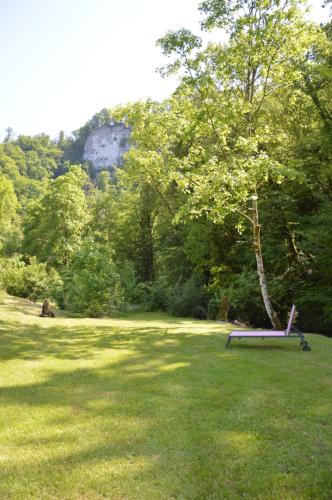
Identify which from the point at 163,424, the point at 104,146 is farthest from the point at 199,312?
the point at 104,146

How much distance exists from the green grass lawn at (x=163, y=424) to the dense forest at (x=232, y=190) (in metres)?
4.90

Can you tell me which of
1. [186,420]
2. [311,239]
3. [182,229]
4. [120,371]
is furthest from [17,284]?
[186,420]

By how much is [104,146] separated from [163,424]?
150 meters

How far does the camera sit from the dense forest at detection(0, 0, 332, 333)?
12383mm

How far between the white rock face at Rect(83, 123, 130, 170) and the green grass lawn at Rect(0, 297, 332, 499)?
5667 inches

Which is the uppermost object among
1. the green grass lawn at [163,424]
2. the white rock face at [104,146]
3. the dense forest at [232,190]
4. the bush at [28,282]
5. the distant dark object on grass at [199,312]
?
the white rock face at [104,146]

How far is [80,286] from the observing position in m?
18.2

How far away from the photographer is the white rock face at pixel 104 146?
148 metres

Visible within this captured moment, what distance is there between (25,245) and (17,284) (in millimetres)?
17275

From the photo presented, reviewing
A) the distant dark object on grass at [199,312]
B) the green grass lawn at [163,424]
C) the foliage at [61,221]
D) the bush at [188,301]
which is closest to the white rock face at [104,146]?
the foliage at [61,221]

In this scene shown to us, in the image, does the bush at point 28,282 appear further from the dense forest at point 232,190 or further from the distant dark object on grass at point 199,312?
the distant dark object on grass at point 199,312

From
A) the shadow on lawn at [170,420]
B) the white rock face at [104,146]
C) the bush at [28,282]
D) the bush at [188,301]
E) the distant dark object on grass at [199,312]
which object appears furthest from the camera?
the white rock face at [104,146]

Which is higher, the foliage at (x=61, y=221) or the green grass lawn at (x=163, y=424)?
the foliage at (x=61, y=221)

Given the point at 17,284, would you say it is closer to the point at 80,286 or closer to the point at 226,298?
the point at 80,286
